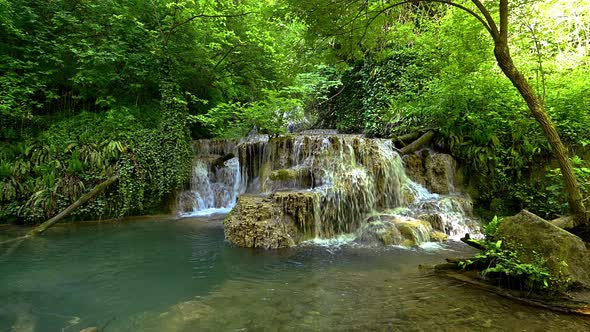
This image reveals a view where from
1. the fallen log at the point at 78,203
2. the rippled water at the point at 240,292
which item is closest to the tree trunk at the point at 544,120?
the rippled water at the point at 240,292

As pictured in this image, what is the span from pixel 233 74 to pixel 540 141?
11169 millimetres

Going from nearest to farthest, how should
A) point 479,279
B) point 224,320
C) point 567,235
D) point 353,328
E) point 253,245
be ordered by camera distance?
1. point 353,328
2. point 224,320
3. point 567,235
4. point 479,279
5. point 253,245

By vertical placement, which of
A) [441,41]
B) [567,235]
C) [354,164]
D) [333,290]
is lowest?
[333,290]

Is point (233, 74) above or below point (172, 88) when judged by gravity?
above

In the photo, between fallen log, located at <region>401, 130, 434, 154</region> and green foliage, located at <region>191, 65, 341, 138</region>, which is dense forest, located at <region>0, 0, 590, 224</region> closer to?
green foliage, located at <region>191, 65, 341, 138</region>

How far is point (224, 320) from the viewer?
3.24m

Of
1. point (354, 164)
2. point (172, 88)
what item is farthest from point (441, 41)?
point (172, 88)

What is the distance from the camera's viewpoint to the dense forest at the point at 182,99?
26.3 ft

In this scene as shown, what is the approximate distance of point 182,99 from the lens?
10836 millimetres

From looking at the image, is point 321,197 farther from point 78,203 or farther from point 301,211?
point 78,203

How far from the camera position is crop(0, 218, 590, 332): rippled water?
3.14 metres

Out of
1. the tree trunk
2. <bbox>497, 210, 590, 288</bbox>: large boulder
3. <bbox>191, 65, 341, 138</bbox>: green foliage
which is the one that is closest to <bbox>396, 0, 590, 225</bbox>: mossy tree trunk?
the tree trunk

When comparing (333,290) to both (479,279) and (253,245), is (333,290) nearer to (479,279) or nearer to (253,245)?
(479,279)

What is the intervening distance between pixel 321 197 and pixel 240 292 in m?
3.69
